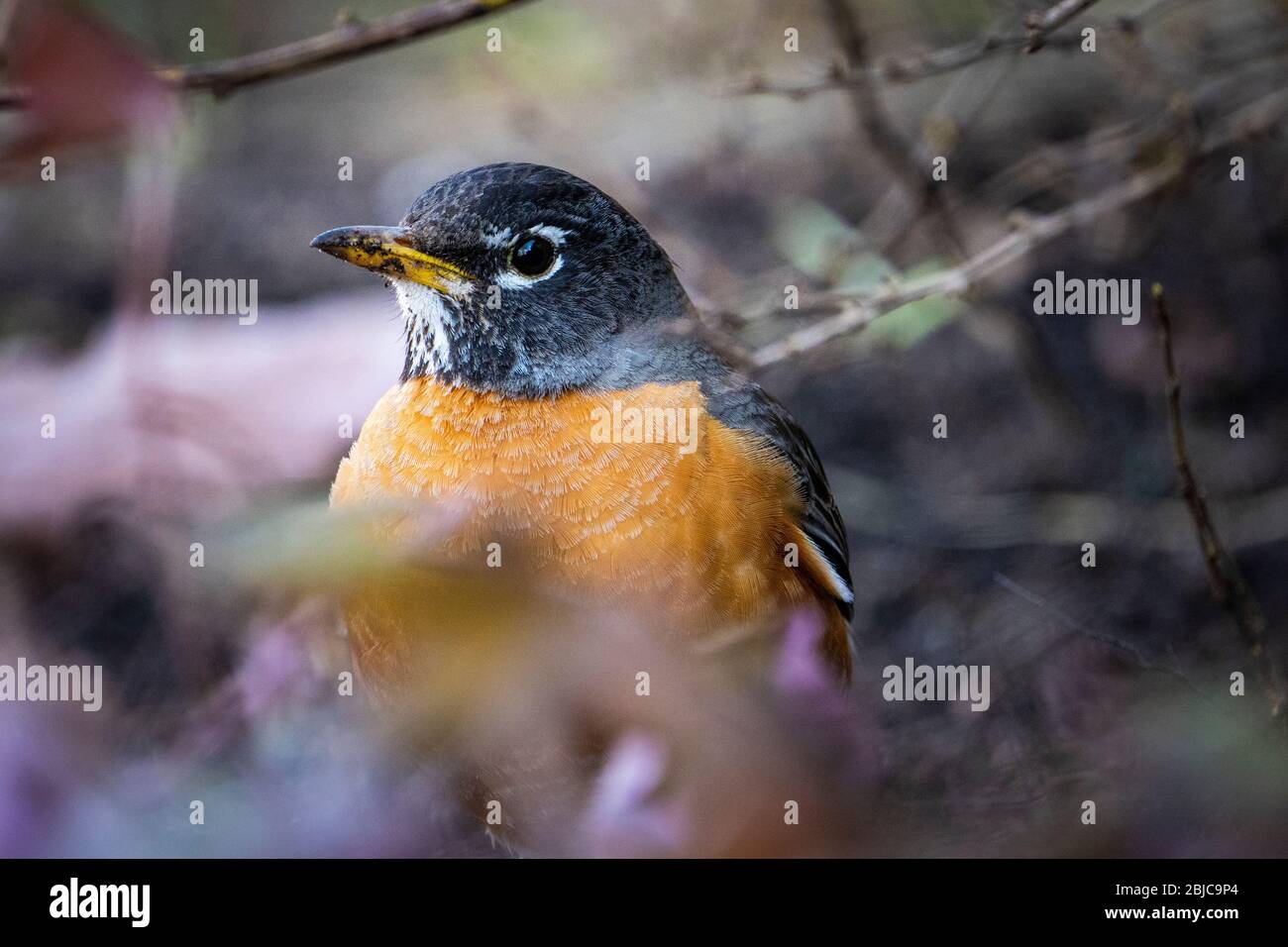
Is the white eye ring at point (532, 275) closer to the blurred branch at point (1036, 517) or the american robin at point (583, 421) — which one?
the american robin at point (583, 421)

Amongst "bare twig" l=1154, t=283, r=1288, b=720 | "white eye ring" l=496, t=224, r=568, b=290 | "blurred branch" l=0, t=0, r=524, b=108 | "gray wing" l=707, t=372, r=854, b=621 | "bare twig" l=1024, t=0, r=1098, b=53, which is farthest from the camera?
"gray wing" l=707, t=372, r=854, b=621

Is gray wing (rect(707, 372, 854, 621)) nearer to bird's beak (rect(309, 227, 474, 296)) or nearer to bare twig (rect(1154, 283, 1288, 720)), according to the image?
bird's beak (rect(309, 227, 474, 296))

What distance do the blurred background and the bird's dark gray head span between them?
0.35 meters

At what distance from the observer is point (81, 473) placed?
2748mm

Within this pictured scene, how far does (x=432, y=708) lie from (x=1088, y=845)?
782 mm

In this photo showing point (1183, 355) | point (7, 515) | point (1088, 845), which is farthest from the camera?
point (1183, 355)

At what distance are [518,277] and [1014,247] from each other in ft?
3.77

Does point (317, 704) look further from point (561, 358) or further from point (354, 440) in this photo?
point (561, 358)

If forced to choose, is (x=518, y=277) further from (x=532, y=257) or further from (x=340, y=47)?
(x=340, y=47)

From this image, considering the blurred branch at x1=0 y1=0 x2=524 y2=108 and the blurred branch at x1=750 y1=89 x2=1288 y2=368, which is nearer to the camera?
the blurred branch at x1=0 y1=0 x2=524 y2=108

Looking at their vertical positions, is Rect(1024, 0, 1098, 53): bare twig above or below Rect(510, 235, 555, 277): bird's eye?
above

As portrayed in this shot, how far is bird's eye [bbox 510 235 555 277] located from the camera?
2.56 metres

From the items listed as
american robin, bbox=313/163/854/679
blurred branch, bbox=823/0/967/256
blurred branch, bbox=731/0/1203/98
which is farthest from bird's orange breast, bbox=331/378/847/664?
blurred branch, bbox=823/0/967/256
